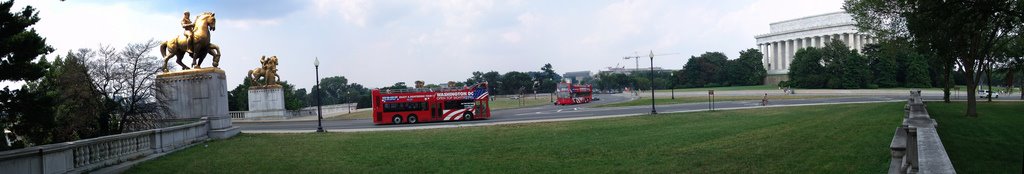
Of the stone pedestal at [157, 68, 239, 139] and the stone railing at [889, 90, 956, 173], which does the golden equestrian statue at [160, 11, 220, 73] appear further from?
the stone railing at [889, 90, 956, 173]

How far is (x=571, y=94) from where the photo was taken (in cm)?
7000

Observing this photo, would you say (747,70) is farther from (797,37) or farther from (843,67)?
(843,67)

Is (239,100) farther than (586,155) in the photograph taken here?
Yes

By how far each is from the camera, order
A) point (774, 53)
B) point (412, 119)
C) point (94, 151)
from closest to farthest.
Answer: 1. point (94, 151)
2. point (412, 119)
3. point (774, 53)

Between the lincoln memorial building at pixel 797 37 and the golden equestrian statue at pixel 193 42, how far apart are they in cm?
10506

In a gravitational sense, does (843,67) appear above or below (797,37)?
below

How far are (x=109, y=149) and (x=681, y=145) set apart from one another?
12.3 metres

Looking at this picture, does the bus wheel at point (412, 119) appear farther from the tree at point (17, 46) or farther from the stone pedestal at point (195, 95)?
the tree at point (17, 46)

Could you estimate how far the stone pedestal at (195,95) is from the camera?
2334cm

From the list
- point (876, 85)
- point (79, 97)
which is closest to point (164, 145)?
point (79, 97)

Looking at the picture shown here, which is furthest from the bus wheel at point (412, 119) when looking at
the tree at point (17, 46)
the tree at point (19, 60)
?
the tree at point (17, 46)

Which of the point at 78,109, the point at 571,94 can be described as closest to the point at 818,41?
the point at 571,94

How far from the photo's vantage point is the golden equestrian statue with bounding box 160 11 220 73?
2369cm

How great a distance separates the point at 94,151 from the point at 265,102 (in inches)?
1697
